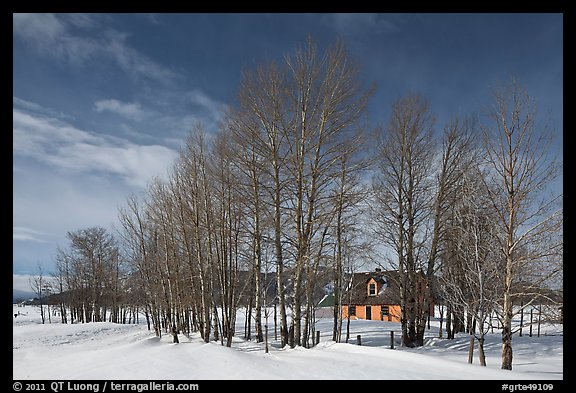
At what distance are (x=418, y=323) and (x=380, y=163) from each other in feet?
25.1

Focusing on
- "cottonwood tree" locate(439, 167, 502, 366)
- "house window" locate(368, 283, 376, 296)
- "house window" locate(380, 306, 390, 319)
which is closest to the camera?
"cottonwood tree" locate(439, 167, 502, 366)

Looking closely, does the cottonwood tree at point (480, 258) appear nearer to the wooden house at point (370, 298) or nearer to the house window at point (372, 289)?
the wooden house at point (370, 298)

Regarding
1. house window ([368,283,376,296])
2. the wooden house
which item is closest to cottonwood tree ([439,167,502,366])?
the wooden house

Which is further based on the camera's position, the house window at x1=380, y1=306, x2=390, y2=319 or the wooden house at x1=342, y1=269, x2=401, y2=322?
the wooden house at x1=342, y1=269, x2=401, y2=322

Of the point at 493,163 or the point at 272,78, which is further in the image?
the point at 272,78

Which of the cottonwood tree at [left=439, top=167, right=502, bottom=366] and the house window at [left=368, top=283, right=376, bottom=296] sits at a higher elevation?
the cottonwood tree at [left=439, top=167, right=502, bottom=366]

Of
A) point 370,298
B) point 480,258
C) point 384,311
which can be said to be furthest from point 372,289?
point 480,258

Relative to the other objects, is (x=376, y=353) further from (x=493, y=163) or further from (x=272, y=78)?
(x=272, y=78)

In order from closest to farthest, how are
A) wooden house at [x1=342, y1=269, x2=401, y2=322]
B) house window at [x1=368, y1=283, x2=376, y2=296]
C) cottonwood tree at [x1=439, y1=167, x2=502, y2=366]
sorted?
cottonwood tree at [x1=439, y1=167, x2=502, y2=366] < wooden house at [x1=342, y1=269, x2=401, y2=322] < house window at [x1=368, y1=283, x2=376, y2=296]

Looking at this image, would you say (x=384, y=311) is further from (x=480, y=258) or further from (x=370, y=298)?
(x=480, y=258)

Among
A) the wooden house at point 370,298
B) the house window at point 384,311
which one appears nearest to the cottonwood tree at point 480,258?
the house window at point 384,311

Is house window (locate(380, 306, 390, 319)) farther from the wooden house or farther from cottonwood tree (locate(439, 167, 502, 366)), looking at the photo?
cottonwood tree (locate(439, 167, 502, 366))
